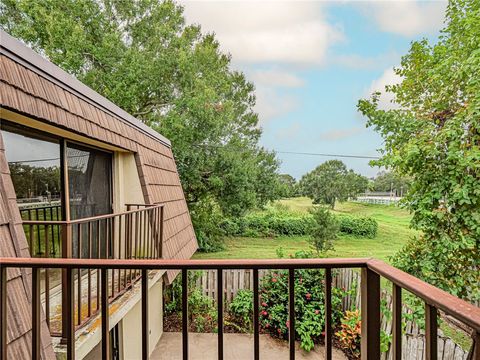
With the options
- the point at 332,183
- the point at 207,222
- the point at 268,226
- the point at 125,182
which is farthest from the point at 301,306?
the point at 332,183

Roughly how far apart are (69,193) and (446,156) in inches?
189

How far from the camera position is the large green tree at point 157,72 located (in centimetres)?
863

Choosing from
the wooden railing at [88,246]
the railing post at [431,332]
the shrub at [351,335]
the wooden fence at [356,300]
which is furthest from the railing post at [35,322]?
the shrub at [351,335]

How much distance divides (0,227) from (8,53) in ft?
3.88

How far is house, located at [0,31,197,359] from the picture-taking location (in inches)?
67.4

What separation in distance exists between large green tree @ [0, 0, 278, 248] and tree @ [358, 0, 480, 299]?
17.4 ft

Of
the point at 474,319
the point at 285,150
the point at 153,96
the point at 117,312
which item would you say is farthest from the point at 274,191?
the point at 474,319

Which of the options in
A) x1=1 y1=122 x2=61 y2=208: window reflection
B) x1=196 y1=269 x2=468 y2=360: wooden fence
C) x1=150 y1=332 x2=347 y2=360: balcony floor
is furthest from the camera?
x1=150 y1=332 x2=347 y2=360: balcony floor

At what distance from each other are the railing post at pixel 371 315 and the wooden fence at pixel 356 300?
86 centimetres

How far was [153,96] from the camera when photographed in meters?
9.59

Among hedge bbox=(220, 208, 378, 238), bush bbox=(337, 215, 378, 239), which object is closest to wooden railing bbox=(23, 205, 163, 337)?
hedge bbox=(220, 208, 378, 238)

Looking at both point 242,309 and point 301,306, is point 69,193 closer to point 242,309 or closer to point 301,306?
point 301,306

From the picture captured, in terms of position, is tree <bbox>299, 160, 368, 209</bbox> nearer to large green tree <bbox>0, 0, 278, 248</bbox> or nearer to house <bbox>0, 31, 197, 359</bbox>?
large green tree <bbox>0, 0, 278, 248</bbox>

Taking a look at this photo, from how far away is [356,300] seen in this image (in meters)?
5.70
